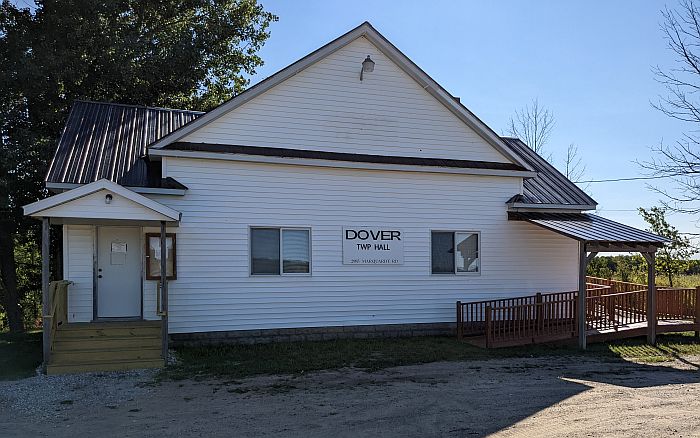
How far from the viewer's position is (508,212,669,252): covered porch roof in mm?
12812

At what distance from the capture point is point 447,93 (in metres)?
14.7

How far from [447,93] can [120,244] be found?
8.59 meters

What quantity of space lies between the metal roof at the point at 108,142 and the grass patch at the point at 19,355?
3.56 m

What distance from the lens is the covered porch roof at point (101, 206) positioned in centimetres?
1005

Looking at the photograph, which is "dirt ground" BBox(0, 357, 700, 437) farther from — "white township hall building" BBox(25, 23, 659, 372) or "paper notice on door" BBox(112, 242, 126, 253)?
"paper notice on door" BBox(112, 242, 126, 253)

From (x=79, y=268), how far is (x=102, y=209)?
2.29m

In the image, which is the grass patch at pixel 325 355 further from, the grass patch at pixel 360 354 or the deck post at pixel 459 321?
the deck post at pixel 459 321

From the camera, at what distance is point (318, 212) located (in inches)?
538

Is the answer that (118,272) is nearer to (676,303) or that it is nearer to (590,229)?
(590,229)

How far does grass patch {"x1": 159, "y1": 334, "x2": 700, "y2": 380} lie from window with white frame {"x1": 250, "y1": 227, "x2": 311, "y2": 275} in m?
1.70

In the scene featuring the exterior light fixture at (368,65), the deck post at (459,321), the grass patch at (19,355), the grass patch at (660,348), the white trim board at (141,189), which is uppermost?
the exterior light fixture at (368,65)

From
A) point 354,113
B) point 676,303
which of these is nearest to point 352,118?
point 354,113

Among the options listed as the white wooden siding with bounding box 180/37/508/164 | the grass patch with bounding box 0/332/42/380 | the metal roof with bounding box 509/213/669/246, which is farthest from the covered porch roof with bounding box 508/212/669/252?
the grass patch with bounding box 0/332/42/380

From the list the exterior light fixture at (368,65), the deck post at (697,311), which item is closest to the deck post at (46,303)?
the exterior light fixture at (368,65)
